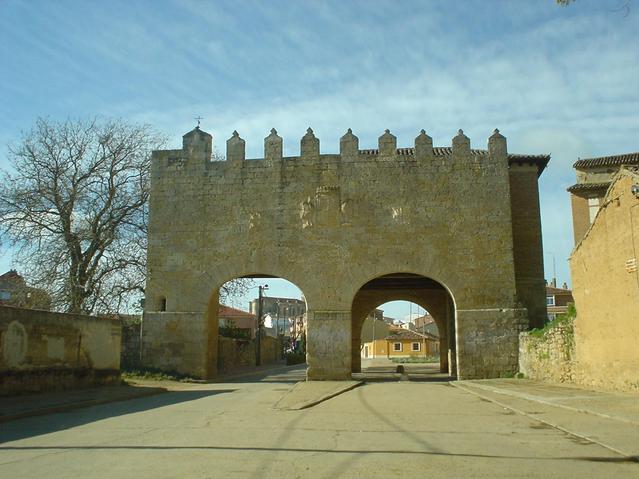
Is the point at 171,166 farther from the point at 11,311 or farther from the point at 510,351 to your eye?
the point at 510,351

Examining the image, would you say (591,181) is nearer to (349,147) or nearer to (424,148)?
(424,148)

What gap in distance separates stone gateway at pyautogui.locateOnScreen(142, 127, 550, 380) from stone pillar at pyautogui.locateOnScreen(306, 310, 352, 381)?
0.03 m

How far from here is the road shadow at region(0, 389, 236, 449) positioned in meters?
9.17

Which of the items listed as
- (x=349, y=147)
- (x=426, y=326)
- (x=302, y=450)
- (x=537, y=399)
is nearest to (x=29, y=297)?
(x=349, y=147)

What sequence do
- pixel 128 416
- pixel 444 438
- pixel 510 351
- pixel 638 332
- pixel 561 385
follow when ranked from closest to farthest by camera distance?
pixel 444 438 → pixel 128 416 → pixel 638 332 → pixel 561 385 → pixel 510 351

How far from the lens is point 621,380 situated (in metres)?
12.9

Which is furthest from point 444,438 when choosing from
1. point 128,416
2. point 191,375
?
point 191,375

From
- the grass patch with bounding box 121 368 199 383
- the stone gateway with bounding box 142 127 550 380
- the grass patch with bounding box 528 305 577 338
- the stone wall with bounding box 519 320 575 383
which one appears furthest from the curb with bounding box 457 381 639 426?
the grass patch with bounding box 121 368 199 383

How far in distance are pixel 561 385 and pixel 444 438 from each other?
912 centimetres

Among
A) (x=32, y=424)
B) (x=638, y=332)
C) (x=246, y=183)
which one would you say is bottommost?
(x=32, y=424)

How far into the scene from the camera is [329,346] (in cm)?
2047

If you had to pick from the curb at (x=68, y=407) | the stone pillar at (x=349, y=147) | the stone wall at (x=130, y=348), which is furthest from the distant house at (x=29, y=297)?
the stone pillar at (x=349, y=147)

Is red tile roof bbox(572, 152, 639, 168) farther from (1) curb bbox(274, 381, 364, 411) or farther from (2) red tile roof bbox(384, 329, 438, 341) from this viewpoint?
(2) red tile roof bbox(384, 329, 438, 341)

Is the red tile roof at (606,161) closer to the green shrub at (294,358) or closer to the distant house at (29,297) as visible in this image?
the green shrub at (294,358)
